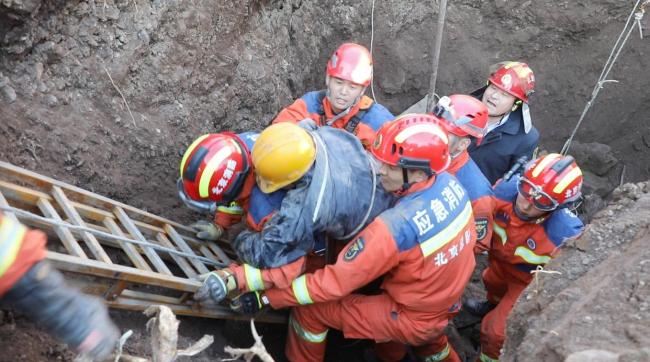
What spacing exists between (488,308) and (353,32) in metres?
4.01

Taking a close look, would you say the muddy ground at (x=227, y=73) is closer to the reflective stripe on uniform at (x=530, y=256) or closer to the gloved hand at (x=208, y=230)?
the gloved hand at (x=208, y=230)

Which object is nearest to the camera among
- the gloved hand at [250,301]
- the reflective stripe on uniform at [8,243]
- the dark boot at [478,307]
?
the reflective stripe on uniform at [8,243]

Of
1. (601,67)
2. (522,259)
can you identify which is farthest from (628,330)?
(601,67)

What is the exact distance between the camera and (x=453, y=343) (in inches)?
232

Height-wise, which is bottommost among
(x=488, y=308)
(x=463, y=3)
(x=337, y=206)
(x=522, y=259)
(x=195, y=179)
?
(x=488, y=308)

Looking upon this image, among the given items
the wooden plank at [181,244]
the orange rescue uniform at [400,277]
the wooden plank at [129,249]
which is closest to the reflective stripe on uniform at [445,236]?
the orange rescue uniform at [400,277]

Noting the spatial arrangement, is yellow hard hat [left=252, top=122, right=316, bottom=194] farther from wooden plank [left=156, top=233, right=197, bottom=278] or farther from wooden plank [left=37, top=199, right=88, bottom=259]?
wooden plank [left=37, top=199, right=88, bottom=259]

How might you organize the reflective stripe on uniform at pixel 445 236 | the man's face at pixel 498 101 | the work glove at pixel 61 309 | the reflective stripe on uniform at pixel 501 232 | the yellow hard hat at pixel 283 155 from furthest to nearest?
the man's face at pixel 498 101, the reflective stripe on uniform at pixel 501 232, the reflective stripe on uniform at pixel 445 236, the yellow hard hat at pixel 283 155, the work glove at pixel 61 309

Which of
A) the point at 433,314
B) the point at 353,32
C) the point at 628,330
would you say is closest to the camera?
the point at 628,330

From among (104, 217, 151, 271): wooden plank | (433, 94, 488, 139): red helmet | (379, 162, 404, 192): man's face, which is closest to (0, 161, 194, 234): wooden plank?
(104, 217, 151, 271): wooden plank

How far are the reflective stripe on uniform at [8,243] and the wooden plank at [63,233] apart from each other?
1252mm

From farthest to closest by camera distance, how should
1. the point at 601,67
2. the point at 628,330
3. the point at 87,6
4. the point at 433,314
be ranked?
the point at 601,67 → the point at 87,6 → the point at 433,314 → the point at 628,330

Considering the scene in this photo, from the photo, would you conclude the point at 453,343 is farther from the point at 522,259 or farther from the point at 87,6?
the point at 87,6

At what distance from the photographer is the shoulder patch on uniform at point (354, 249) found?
3.82 meters
